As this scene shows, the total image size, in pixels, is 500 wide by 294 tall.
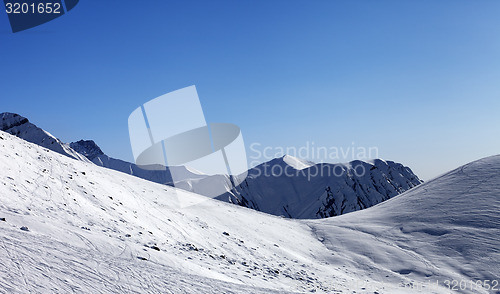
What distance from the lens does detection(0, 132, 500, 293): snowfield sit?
8.18 meters

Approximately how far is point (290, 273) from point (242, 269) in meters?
2.76

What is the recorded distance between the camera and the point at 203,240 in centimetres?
1630

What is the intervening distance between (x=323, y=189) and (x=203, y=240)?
16063 centimetres

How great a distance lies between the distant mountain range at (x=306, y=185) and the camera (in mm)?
163500

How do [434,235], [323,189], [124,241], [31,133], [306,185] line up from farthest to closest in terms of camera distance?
[306,185] < [323,189] < [31,133] < [434,235] < [124,241]

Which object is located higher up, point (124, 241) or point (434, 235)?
point (124, 241)

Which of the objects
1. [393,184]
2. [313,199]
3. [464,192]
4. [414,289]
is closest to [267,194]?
[313,199]

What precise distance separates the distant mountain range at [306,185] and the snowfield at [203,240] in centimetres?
13593

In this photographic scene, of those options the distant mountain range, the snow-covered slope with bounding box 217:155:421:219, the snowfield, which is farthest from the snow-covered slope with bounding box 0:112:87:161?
the snowfield

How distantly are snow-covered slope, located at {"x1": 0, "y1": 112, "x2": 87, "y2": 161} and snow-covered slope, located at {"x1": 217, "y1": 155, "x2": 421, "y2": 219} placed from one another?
78.6m

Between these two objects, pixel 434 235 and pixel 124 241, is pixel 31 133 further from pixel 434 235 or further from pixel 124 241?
pixel 434 235

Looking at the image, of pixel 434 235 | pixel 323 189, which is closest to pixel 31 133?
pixel 323 189

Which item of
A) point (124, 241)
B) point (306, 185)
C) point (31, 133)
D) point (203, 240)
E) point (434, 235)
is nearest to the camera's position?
point (124, 241)

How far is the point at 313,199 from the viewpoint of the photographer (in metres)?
170
